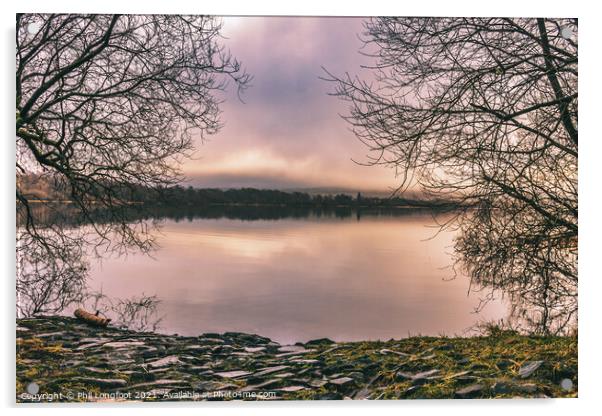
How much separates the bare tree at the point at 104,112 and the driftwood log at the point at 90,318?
0.40m

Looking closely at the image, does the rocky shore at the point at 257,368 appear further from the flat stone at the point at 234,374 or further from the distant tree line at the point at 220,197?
the distant tree line at the point at 220,197

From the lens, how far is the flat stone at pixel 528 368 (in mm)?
4988

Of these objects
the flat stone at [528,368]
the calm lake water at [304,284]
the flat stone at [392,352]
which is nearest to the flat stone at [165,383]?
the calm lake water at [304,284]

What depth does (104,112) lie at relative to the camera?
207 inches

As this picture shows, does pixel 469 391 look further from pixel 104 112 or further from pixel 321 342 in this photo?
pixel 104 112

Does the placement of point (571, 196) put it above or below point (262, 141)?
below

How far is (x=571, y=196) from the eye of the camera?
536cm

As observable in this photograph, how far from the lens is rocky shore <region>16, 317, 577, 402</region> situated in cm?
483

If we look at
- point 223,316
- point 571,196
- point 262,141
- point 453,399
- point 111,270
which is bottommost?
point 453,399

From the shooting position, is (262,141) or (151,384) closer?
(151,384)

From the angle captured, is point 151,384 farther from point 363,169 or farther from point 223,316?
point 363,169

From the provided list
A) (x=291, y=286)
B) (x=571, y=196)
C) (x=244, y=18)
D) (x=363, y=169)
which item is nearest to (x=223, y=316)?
(x=291, y=286)

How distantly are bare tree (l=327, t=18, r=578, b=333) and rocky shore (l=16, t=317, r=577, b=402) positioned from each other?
0.65 m

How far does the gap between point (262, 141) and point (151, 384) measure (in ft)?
8.50
